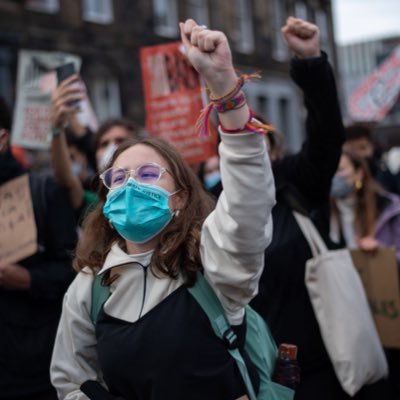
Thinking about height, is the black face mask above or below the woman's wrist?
below

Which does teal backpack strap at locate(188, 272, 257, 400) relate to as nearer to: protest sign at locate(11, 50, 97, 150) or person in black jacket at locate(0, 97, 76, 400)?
person in black jacket at locate(0, 97, 76, 400)

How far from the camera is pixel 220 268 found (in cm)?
176

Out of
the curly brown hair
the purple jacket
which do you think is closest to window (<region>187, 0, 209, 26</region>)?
the purple jacket

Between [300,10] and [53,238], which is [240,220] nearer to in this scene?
[53,238]

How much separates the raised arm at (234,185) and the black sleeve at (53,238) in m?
1.21

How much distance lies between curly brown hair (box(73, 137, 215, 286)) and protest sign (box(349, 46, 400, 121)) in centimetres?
516

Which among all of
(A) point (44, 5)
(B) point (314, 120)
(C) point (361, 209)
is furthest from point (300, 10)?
(B) point (314, 120)

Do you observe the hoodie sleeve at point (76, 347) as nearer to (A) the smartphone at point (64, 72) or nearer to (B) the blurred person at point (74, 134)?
(B) the blurred person at point (74, 134)

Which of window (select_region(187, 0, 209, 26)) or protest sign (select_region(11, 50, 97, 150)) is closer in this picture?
protest sign (select_region(11, 50, 97, 150))

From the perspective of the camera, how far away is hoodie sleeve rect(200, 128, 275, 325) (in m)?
1.62

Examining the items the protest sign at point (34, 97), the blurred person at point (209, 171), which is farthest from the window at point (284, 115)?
the protest sign at point (34, 97)

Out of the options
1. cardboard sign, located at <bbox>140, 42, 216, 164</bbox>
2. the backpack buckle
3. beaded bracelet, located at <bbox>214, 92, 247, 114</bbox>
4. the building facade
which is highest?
the building facade

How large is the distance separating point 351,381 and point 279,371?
624mm

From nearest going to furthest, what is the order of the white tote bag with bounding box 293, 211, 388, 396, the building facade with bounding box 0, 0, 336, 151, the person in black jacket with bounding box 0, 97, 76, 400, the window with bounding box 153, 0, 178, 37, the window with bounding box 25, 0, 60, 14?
the white tote bag with bounding box 293, 211, 388, 396, the person in black jacket with bounding box 0, 97, 76, 400, the building facade with bounding box 0, 0, 336, 151, the window with bounding box 25, 0, 60, 14, the window with bounding box 153, 0, 178, 37
